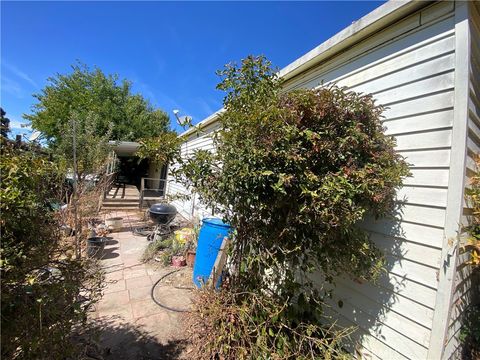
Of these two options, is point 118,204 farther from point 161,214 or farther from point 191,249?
point 191,249

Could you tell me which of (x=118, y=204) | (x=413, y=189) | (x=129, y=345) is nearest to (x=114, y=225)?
(x=118, y=204)

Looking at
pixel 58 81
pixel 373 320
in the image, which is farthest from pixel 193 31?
pixel 58 81

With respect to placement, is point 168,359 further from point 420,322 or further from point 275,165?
point 420,322

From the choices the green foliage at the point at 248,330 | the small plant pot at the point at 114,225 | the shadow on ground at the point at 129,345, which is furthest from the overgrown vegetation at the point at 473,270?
the small plant pot at the point at 114,225

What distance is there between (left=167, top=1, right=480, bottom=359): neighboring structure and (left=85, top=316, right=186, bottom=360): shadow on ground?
2025 millimetres

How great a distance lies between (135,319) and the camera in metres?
3.07

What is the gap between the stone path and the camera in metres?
2.54

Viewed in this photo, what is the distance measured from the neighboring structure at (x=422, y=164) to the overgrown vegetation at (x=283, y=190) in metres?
0.21

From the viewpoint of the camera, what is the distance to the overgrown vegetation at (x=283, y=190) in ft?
6.12

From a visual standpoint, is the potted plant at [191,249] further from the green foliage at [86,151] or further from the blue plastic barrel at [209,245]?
the green foliage at [86,151]

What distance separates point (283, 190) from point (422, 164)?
1429 millimetres

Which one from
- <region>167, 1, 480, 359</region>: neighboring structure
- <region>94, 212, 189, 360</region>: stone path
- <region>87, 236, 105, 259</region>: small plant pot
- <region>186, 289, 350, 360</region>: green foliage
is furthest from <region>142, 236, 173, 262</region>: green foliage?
<region>167, 1, 480, 359</region>: neighboring structure

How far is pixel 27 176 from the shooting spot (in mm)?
1340

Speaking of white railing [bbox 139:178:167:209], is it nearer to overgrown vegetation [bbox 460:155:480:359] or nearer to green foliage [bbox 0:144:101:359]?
green foliage [bbox 0:144:101:359]
